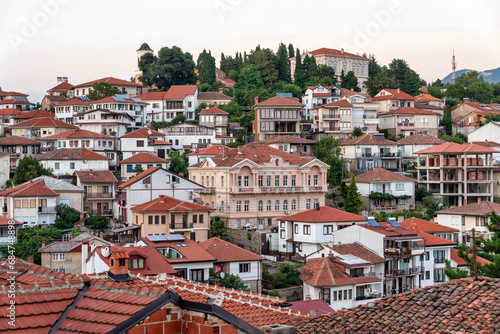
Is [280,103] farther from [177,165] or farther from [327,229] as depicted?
[327,229]

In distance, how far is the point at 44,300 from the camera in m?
9.50

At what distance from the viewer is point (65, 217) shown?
5253 cm

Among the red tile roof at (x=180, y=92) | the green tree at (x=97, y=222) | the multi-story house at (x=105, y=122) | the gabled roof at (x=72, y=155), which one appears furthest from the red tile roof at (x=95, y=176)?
the red tile roof at (x=180, y=92)

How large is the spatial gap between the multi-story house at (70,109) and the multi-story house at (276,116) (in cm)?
2189

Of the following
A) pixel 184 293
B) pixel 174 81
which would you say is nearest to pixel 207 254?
pixel 184 293

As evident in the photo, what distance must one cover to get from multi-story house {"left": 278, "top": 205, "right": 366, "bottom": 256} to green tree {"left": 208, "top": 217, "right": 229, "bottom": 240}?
394cm

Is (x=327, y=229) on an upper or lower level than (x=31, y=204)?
lower

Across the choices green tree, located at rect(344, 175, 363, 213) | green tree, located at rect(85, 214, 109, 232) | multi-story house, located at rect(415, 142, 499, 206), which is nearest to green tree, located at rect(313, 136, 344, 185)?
green tree, located at rect(344, 175, 363, 213)

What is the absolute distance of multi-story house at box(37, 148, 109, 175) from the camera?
64.2 metres

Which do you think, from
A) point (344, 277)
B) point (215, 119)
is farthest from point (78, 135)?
point (344, 277)

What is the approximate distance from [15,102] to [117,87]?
16642 mm

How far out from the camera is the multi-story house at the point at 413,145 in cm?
7450

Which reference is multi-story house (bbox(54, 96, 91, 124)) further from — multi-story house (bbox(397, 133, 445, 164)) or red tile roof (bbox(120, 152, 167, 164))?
multi-story house (bbox(397, 133, 445, 164))

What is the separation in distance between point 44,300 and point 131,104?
7546cm
